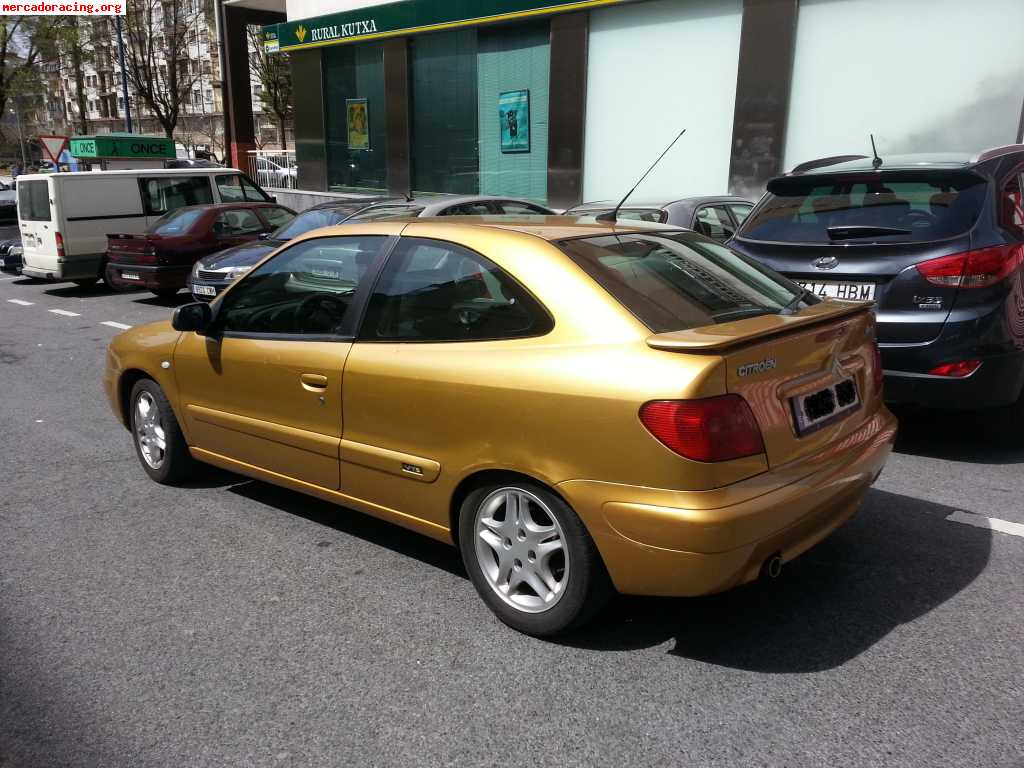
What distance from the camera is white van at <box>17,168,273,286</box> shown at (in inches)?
549

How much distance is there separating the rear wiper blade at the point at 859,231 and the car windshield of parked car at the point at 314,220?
251 inches

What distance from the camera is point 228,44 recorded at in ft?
84.3

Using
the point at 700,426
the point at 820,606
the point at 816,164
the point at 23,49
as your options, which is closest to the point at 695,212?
the point at 816,164

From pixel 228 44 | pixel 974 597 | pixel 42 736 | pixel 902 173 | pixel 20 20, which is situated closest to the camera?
pixel 42 736

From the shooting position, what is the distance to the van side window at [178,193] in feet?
48.1

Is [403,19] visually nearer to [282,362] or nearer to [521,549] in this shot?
[282,362]

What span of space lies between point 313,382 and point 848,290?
3115 millimetres

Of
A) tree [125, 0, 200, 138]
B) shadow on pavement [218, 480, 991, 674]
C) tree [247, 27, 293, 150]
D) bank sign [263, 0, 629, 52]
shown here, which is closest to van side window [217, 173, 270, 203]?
bank sign [263, 0, 629, 52]

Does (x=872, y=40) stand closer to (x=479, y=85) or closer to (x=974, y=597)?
(x=479, y=85)

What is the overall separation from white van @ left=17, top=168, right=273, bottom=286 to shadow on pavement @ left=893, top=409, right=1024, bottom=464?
12129mm

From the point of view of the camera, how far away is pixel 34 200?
14281 millimetres

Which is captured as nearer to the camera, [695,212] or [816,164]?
[816,164]

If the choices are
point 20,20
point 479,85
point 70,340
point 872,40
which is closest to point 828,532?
point 70,340

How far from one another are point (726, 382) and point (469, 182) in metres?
16.5
